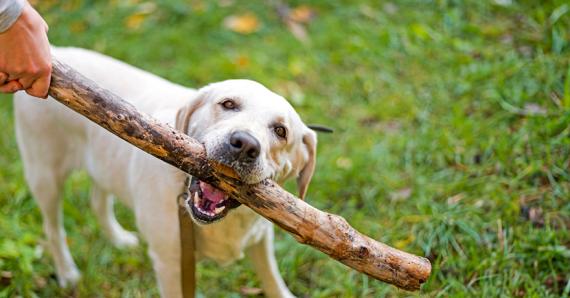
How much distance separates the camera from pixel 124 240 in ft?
12.9

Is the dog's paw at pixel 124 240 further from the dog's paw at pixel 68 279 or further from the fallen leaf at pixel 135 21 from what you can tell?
the fallen leaf at pixel 135 21

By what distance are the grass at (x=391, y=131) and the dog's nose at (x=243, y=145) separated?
1.31m

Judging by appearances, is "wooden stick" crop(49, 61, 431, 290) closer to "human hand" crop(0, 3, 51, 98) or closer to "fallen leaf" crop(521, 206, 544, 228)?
"human hand" crop(0, 3, 51, 98)

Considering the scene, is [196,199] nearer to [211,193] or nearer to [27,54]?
[211,193]

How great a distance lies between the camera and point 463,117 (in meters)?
4.39

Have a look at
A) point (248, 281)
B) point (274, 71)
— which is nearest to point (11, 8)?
point (248, 281)

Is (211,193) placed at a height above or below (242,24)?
above

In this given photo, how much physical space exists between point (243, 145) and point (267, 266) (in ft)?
3.59

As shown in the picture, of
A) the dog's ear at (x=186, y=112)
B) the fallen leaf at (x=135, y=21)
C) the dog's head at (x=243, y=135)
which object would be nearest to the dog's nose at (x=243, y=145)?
the dog's head at (x=243, y=135)

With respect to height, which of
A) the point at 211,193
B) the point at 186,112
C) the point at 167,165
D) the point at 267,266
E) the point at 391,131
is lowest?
the point at 391,131

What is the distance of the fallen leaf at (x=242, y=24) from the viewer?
5945 millimetres

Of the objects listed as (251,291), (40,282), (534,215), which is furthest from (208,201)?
(534,215)

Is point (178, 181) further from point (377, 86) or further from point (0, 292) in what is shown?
point (377, 86)

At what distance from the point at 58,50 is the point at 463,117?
2697 mm
